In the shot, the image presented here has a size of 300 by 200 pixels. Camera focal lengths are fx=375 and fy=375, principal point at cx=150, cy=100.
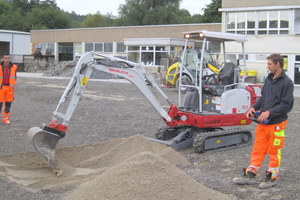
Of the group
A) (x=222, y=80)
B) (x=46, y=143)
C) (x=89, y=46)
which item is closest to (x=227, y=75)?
(x=222, y=80)

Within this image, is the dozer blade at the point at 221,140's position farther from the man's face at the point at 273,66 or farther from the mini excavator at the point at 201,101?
the man's face at the point at 273,66

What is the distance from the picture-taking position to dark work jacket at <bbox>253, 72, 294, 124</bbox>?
5363 mm

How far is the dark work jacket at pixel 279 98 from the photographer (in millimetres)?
5363

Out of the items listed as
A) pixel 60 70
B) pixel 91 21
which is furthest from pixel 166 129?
pixel 91 21

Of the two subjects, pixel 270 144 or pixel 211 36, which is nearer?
pixel 270 144

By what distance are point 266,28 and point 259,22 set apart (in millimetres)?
679

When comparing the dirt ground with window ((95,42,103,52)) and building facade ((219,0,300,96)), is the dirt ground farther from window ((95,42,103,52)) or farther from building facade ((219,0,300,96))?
window ((95,42,103,52))

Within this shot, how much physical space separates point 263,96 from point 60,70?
29123 millimetres

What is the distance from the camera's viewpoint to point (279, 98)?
17.8 ft

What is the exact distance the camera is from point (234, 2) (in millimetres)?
27094

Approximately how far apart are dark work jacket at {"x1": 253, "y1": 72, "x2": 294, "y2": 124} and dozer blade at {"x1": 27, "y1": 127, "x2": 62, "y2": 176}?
3453mm

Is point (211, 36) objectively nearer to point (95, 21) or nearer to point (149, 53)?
point (149, 53)

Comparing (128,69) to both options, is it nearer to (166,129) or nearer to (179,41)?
(166,129)

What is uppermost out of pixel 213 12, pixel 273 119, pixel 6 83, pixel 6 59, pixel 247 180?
pixel 213 12
